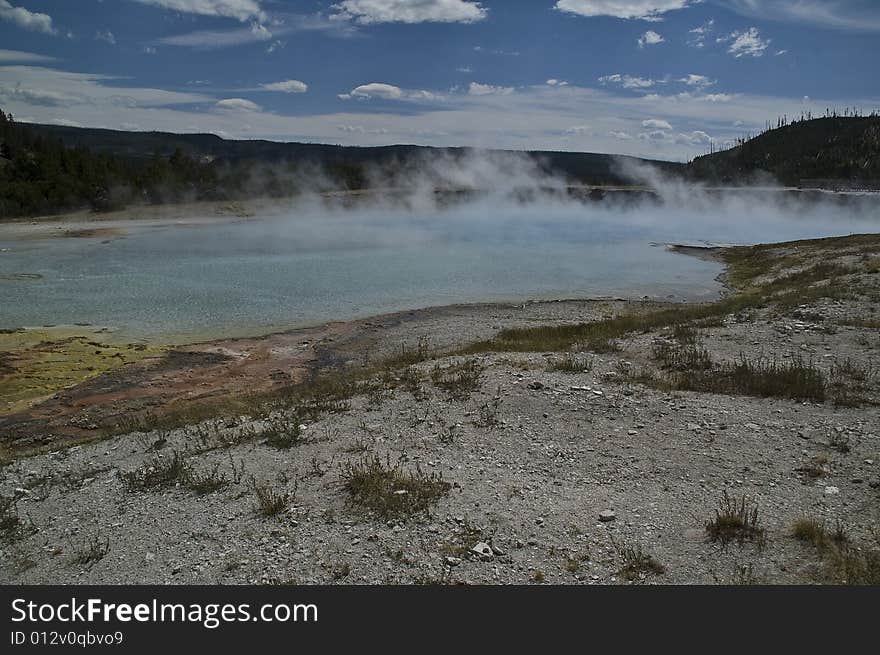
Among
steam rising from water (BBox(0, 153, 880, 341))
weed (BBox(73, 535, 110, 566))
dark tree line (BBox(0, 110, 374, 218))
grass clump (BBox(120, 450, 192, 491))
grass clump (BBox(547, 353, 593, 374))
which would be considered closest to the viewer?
weed (BBox(73, 535, 110, 566))

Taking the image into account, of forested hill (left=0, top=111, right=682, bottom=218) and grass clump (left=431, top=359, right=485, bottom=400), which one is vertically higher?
forested hill (left=0, top=111, right=682, bottom=218)

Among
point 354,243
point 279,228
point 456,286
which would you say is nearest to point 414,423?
point 456,286

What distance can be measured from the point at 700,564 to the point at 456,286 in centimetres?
1723

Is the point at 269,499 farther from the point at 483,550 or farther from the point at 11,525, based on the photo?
the point at 11,525

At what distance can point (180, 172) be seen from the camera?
184ft

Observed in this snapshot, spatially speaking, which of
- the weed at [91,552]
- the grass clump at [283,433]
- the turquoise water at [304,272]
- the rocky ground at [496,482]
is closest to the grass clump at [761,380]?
the rocky ground at [496,482]

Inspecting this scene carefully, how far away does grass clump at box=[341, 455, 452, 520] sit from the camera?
4.97 m

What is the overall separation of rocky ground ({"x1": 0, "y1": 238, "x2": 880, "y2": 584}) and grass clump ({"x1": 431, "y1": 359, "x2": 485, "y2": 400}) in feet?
0.13

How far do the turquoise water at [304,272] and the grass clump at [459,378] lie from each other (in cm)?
722

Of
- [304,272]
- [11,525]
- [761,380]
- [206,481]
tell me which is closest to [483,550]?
[206,481]

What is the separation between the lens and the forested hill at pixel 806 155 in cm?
6356

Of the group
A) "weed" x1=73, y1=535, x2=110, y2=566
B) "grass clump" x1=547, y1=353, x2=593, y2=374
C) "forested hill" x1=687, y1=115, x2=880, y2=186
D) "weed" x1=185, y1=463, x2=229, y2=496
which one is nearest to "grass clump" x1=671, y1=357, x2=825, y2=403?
"grass clump" x1=547, y1=353, x2=593, y2=374

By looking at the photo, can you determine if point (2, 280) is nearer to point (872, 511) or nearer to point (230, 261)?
point (230, 261)

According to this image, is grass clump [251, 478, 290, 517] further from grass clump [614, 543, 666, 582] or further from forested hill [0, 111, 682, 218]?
forested hill [0, 111, 682, 218]
